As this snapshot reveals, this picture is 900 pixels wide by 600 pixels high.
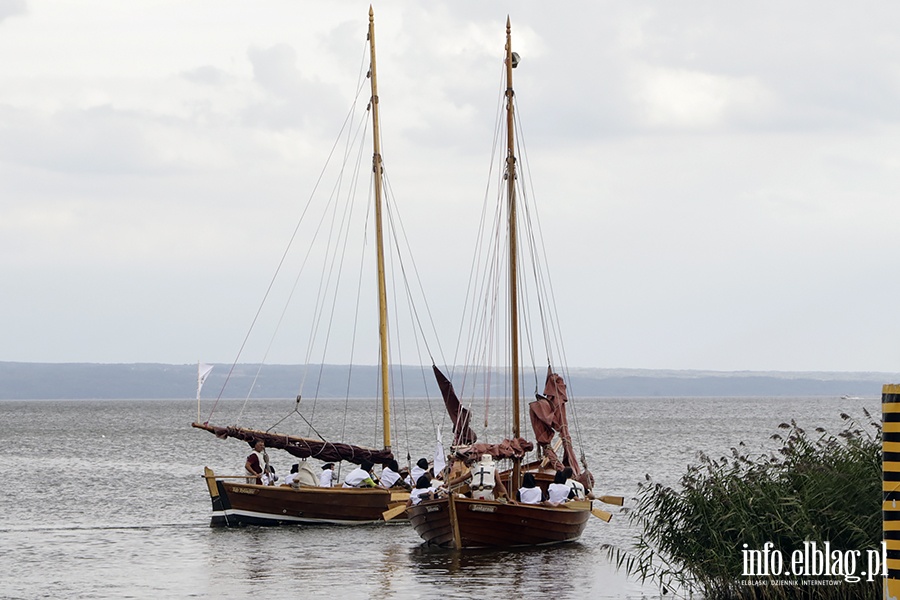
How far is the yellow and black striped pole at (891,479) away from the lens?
10.6 meters

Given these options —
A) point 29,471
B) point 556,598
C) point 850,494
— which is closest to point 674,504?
point 850,494

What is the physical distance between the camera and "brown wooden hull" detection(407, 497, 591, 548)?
29.7 meters

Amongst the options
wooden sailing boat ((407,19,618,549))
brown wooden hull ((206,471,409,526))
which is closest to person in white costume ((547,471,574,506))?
wooden sailing boat ((407,19,618,549))

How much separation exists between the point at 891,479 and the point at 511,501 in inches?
775

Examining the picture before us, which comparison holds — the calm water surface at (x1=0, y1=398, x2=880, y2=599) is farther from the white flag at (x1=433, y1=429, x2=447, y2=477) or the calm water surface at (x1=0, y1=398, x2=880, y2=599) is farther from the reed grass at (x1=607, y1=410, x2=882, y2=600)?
the reed grass at (x1=607, y1=410, x2=882, y2=600)

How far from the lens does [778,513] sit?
18109mm

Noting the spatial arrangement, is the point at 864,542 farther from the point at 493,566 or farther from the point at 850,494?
the point at 493,566

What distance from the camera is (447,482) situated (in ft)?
98.6

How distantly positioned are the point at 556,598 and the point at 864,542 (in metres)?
8.38

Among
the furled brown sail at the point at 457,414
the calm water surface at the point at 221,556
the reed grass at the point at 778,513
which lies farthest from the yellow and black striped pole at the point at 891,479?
the furled brown sail at the point at 457,414

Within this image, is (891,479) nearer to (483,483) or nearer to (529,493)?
(483,483)

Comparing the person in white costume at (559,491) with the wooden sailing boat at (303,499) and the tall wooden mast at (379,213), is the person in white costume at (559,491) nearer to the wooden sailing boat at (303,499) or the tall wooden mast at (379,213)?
the wooden sailing boat at (303,499)

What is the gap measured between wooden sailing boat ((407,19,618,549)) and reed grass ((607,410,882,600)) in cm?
971

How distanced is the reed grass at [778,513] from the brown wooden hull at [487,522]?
9602 millimetres
